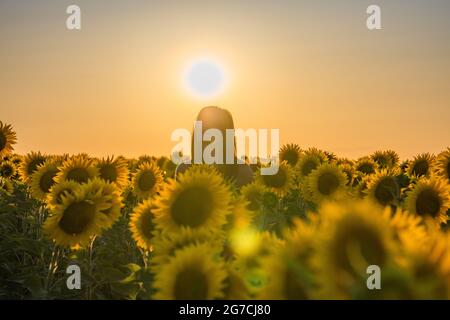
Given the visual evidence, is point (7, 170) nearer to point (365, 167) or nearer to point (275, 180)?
point (275, 180)

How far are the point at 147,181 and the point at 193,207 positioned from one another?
737cm

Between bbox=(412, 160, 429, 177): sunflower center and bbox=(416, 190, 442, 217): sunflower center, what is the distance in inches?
199

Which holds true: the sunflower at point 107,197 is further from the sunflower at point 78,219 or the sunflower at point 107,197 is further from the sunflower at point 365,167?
the sunflower at point 365,167

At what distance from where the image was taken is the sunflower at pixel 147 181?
1174 centimetres

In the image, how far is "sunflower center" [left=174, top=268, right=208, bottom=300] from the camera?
110 inches

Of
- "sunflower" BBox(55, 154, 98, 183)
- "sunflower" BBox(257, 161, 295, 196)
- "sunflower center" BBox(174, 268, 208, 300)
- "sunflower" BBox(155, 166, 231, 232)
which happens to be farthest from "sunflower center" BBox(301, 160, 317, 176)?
"sunflower center" BBox(174, 268, 208, 300)

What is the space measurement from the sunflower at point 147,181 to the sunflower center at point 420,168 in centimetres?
620

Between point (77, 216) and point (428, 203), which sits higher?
point (428, 203)

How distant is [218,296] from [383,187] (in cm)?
669

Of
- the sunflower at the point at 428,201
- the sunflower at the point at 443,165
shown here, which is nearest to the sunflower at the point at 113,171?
the sunflower at the point at 428,201

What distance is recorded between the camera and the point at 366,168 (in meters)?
15.2

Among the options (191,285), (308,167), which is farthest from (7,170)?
(191,285)
